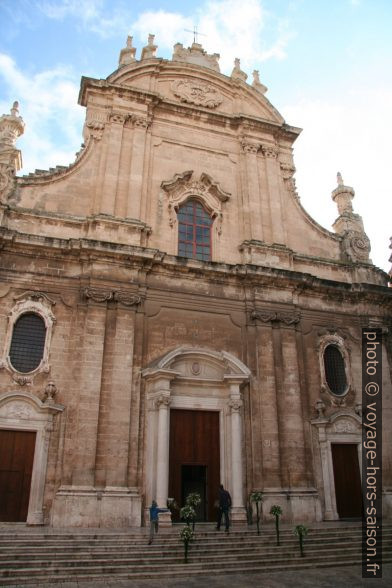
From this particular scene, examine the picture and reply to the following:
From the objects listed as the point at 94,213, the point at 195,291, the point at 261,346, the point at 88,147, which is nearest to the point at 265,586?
the point at 261,346

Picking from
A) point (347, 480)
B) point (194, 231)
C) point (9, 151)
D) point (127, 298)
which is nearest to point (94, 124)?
point (9, 151)

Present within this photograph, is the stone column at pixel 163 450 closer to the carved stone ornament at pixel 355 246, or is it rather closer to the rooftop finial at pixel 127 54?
the carved stone ornament at pixel 355 246

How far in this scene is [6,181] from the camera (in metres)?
14.8

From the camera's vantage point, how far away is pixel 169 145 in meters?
17.7

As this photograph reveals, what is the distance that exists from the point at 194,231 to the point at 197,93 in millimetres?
Result: 6247

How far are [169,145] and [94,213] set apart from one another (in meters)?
4.36

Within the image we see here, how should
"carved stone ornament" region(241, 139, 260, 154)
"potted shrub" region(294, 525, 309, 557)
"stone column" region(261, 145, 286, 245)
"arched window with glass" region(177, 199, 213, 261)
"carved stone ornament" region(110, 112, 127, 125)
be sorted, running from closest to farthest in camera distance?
"potted shrub" region(294, 525, 309, 557) → "arched window with glass" region(177, 199, 213, 261) → "carved stone ornament" region(110, 112, 127, 125) → "stone column" region(261, 145, 286, 245) → "carved stone ornament" region(241, 139, 260, 154)

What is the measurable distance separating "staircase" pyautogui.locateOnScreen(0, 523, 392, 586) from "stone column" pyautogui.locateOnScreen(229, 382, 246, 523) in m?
1.44

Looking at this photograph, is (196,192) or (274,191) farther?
(274,191)

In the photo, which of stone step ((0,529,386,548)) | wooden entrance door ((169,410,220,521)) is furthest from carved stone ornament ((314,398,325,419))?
stone step ((0,529,386,548))

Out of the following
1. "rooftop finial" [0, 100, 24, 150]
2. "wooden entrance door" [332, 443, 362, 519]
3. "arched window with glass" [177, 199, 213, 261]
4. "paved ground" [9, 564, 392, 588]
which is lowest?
"paved ground" [9, 564, 392, 588]

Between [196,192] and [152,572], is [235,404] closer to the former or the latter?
[152,572]

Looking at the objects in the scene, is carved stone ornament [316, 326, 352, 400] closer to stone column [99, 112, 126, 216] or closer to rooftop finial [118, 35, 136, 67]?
stone column [99, 112, 126, 216]

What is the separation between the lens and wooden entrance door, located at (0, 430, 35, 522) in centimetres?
1176
